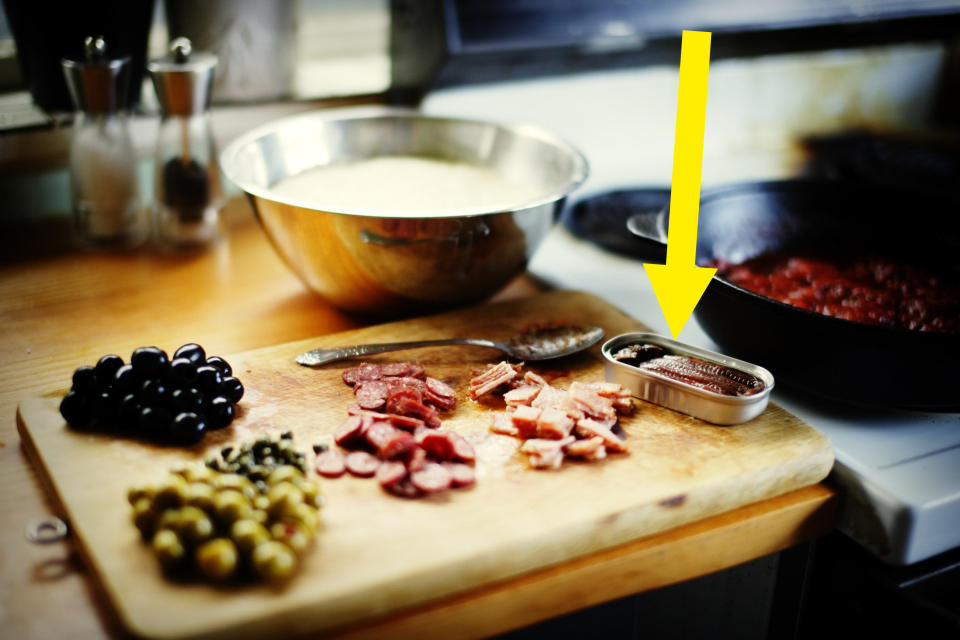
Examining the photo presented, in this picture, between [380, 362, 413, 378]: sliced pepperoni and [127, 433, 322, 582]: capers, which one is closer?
[127, 433, 322, 582]: capers

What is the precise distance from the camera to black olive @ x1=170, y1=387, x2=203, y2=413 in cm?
90

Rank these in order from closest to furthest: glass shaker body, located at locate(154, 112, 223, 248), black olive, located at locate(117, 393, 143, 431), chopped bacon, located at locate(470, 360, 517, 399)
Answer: black olive, located at locate(117, 393, 143, 431), chopped bacon, located at locate(470, 360, 517, 399), glass shaker body, located at locate(154, 112, 223, 248)

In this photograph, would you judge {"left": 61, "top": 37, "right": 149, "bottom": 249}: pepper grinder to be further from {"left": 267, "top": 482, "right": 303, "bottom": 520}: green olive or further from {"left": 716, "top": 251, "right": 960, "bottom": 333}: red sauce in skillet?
{"left": 716, "top": 251, "right": 960, "bottom": 333}: red sauce in skillet

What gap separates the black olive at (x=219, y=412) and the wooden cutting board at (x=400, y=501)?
12mm

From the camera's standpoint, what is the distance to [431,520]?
2.58 ft

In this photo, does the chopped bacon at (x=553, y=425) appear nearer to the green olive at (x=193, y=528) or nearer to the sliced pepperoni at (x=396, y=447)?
the sliced pepperoni at (x=396, y=447)

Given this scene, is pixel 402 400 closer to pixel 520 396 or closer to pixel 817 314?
pixel 520 396

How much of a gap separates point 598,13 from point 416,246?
746 mm

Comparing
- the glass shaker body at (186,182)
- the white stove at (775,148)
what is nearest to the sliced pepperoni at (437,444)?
the white stove at (775,148)

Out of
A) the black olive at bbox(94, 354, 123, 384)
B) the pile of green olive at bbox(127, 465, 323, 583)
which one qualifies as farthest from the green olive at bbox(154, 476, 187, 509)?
the black olive at bbox(94, 354, 123, 384)

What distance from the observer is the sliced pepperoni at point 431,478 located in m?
0.82

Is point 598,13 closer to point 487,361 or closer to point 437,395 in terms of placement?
point 487,361

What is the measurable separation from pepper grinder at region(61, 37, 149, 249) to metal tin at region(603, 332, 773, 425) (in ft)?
2.85

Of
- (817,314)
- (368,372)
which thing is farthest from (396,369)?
(817,314)
